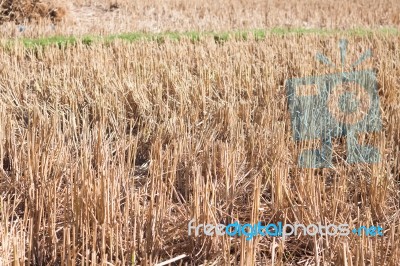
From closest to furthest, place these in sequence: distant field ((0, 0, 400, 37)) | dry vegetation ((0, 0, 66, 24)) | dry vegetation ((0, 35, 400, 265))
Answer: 1. dry vegetation ((0, 35, 400, 265))
2. dry vegetation ((0, 0, 66, 24))
3. distant field ((0, 0, 400, 37))

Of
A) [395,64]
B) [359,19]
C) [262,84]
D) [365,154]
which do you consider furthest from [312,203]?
[359,19]

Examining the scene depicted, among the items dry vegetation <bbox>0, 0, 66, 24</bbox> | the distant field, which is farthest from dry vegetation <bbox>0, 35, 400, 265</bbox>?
the distant field

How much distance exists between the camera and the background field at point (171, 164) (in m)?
1.86

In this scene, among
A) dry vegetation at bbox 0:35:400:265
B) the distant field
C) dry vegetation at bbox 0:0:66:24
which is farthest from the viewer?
the distant field

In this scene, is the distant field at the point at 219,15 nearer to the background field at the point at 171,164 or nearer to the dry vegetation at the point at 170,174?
the background field at the point at 171,164

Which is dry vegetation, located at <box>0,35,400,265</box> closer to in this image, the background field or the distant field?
the background field

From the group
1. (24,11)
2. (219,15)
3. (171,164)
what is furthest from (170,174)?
(219,15)

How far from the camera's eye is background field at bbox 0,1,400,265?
73.1 inches

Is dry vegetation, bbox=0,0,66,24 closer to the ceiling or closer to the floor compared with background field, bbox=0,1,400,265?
closer to the ceiling

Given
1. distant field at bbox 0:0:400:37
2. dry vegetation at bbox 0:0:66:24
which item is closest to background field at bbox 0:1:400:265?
dry vegetation at bbox 0:0:66:24

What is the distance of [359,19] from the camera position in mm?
12227

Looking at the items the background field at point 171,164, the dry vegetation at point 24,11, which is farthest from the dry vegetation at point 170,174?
the dry vegetation at point 24,11

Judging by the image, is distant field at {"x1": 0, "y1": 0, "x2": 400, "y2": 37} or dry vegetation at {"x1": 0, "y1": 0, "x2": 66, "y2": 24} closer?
dry vegetation at {"x1": 0, "y1": 0, "x2": 66, "y2": 24}

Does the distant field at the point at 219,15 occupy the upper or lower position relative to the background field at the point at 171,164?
upper
